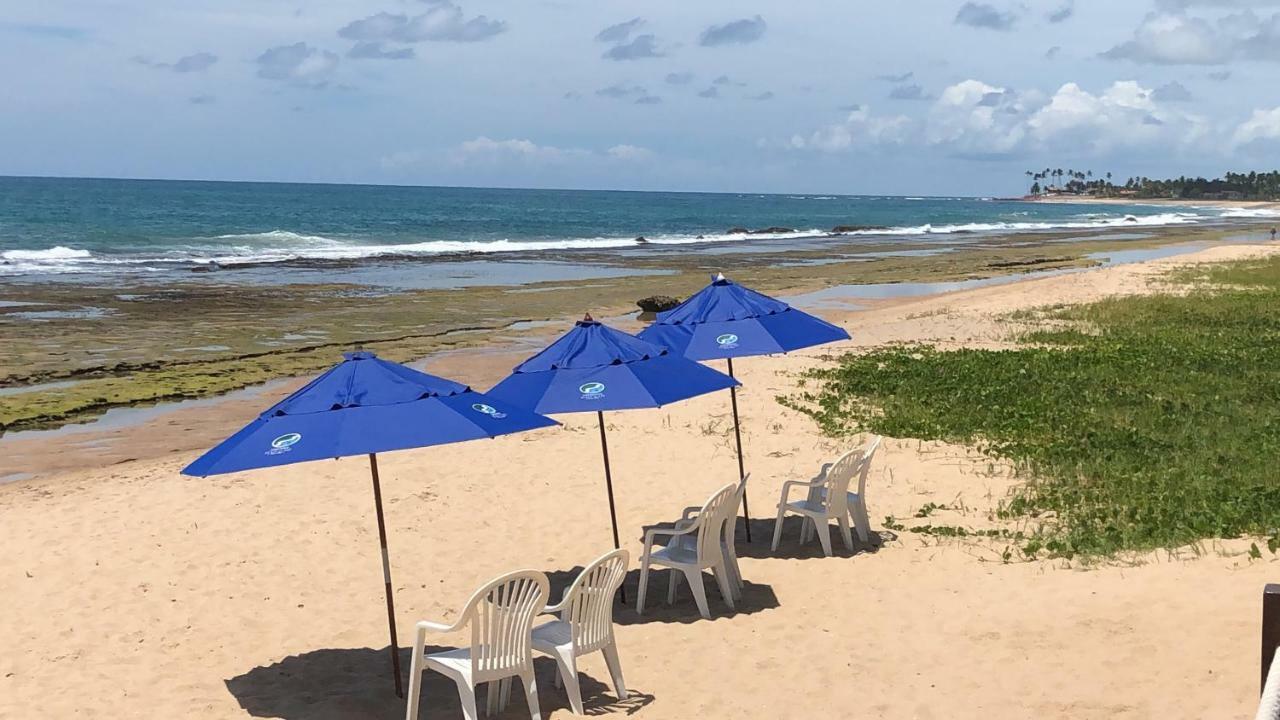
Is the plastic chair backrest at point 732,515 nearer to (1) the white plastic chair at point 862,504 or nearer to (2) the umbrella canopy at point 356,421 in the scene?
(1) the white plastic chair at point 862,504

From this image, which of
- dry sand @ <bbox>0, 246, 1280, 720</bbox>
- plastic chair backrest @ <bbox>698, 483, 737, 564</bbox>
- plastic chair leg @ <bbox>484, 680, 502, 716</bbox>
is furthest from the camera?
plastic chair backrest @ <bbox>698, 483, 737, 564</bbox>

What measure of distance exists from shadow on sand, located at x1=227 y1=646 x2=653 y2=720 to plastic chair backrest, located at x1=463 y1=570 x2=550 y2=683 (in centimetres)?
57

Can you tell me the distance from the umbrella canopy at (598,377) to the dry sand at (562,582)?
1.63m

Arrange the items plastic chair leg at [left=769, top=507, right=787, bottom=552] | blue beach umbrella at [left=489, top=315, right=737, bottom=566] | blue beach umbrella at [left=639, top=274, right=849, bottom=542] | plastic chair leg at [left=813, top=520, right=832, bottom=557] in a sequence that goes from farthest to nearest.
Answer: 1. plastic chair leg at [left=769, top=507, right=787, bottom=552]
2. plastic chair leg at [left=813, top=520, right=832, bottom=557]
3. blue beach umbrella at [left=639, top=274, right=849, bottom=542]
4. blue beach umbrella at [left=489, top=315, right=737, bottom=566]

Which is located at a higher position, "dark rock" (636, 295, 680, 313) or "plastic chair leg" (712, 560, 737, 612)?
"dark rock" (636, 295, 680, 313)

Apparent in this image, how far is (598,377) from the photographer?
25.3ft

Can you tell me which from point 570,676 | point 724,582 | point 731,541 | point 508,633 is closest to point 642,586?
point 724,582

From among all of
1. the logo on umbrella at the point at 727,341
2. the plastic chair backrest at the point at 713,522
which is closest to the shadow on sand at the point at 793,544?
the plastic chair backrest at the point at 713,522

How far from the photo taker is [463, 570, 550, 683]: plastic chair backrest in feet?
20.3

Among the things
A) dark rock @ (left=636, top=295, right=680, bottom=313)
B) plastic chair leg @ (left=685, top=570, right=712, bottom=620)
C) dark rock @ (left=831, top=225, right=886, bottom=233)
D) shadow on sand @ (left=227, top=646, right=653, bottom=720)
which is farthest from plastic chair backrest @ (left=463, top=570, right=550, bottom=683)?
dark rock @ (left=831, top=225, right=886, bottom=233)

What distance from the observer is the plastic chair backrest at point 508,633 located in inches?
243

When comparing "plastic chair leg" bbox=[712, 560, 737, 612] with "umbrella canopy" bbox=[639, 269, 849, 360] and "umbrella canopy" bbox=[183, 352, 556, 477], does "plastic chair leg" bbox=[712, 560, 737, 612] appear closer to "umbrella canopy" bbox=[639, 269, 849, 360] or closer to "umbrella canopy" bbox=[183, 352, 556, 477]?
"umbrella canopy" bbox=[639, 269, 849, 360]

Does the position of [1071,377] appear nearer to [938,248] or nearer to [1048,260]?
[1048,260]

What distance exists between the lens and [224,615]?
862 cm
